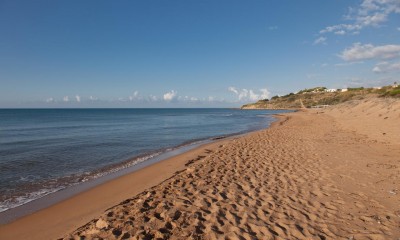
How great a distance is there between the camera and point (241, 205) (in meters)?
6.27

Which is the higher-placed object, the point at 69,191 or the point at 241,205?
the point at 241,205

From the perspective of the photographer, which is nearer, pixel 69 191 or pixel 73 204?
pixel 73 204

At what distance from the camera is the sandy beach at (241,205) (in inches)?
200

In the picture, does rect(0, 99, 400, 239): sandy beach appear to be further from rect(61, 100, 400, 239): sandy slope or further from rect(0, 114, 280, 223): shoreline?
rect(0, 114, 280, 223): shoreline

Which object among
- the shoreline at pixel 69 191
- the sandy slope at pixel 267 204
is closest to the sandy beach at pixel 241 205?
the sandy slope at pixel 267 204

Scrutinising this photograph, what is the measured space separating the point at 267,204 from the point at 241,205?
68 cm

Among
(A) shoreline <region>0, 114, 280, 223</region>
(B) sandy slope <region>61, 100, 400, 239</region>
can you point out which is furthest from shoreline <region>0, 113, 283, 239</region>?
(B) sandy slope <region>61, 100, 400, 239</region>

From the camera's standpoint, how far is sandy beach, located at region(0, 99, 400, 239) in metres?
5.08

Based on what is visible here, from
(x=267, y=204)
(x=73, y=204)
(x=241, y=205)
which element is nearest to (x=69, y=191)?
(x=73, y=204)

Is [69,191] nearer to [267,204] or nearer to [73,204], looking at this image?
[73,204]

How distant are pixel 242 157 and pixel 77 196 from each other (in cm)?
716

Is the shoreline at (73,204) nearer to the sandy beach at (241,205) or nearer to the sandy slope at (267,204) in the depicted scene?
the sandy beach at (241,205)

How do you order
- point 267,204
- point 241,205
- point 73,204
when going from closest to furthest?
point 241,205
point 267,204
point 73,204

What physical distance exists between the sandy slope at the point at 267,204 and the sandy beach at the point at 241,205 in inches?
0.8
